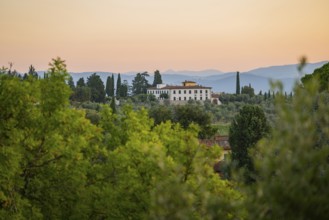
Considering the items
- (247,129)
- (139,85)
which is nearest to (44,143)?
(247,129)

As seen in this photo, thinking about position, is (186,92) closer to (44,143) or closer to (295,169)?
(44,143)

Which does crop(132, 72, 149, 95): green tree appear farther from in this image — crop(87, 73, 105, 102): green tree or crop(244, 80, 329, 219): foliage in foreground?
crop(244, 80, 329, 219): foliage in foreground

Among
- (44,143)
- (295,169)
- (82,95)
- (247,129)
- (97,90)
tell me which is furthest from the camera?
(97,90)

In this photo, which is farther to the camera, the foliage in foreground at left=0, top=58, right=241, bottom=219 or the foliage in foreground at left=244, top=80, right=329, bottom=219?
the foliage in foreground at left=0, top=58, right=241, bottom=219

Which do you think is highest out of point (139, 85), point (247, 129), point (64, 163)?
point (139, 85)

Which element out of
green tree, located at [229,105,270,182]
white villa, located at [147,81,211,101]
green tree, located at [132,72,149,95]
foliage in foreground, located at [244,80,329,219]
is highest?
green tree, located at [132,72,149,95]

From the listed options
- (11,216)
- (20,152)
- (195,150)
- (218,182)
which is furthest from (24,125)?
(218,182)

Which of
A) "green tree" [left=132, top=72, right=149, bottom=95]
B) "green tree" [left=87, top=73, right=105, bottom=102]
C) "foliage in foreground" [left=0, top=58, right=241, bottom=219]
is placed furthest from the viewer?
"green tree" [left=132, top=72, right=149, bottom=95]

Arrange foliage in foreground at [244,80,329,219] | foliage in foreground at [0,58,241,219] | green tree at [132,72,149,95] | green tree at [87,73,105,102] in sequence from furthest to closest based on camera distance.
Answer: green tree at [132,72,149,95], green tree at [87,73,105,102], foliage in foreground at [0,58,241,219], foliage in foreground at [244,80,329,219]

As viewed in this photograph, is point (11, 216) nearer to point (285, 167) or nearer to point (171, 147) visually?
point (171, 147)

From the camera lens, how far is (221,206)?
235 inches

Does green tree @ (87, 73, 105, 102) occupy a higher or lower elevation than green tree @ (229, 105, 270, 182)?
higher

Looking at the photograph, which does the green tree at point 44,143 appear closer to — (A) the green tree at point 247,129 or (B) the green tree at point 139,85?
(A) the green tree at point 247,129

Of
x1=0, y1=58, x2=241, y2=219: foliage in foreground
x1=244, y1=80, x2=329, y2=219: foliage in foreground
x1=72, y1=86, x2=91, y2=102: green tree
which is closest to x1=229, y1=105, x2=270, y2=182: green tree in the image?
x1=0, y1=58, x2=241, y2=219: foliage in foreground
